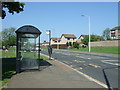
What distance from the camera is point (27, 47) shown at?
44.0ft

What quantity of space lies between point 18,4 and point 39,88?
7584mm

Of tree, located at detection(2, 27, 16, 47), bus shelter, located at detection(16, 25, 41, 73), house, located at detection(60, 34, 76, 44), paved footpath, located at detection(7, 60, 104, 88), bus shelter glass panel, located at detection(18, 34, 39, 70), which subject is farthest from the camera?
house, located at detection(60, 34, 76, 44)

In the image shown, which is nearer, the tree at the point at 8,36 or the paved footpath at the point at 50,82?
the paved footpath at the point at 50,82

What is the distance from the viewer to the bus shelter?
1116 centimetres

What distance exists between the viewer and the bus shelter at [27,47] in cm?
1116

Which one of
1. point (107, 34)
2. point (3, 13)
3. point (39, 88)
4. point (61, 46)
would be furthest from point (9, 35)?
point (107, 34)

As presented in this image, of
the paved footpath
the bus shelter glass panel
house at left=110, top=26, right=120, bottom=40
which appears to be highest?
house at left=110, top=26, right=120, bottom=40

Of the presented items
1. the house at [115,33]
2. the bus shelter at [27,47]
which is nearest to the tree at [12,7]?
the bus shelter at [27,47]

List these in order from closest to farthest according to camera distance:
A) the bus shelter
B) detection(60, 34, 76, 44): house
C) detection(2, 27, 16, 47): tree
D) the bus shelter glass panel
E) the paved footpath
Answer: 1. the paved footpath
2. the bus shelter
3. the bus shelter glass panel
4. detection(2, 27, 16, 47): tree
5. detection(60, 34, 76, 44): house

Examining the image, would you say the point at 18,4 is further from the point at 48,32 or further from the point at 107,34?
the point at 107,34

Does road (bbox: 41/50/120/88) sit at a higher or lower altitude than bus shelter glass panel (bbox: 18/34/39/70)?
lower

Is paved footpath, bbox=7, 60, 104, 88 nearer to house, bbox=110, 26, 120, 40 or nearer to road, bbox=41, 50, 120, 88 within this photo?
road, bbox=41, 50, 120, 88

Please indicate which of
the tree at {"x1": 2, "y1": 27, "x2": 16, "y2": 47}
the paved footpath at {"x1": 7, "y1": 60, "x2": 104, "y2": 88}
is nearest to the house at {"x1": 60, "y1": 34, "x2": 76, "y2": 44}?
the tree at {"x1": 2, "y1": 27, "x2": 16, "y2": 47}

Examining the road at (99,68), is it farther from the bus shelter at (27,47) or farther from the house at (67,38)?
the house at (67,38)
